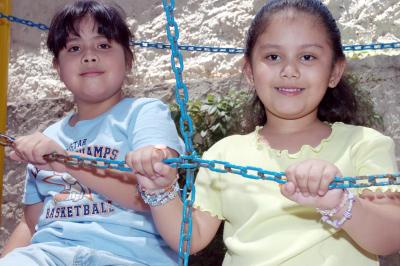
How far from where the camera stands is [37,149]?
1393mm

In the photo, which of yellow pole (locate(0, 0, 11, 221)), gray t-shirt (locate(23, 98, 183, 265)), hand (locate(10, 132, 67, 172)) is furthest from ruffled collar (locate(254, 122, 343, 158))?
yellow pole (locate(0, 0, 11, 221))

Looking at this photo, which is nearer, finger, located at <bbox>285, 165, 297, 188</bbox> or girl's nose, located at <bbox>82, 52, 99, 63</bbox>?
finger, located at <bbox>285, 165, 297, 188</bbox>

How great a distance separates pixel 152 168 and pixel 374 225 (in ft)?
1.42

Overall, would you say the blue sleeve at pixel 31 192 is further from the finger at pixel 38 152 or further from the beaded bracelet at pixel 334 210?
the beaded bracelet at pixel 334 210

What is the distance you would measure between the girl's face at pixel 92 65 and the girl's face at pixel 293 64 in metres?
0.43

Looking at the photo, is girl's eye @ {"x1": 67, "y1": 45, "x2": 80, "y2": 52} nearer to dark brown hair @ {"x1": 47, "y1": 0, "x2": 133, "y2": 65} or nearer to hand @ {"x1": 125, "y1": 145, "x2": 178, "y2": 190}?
dark brown hair @ {"x1": 47, "y1": 0, "x2": 133, "y2": 65}

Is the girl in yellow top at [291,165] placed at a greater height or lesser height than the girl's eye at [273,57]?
lesser

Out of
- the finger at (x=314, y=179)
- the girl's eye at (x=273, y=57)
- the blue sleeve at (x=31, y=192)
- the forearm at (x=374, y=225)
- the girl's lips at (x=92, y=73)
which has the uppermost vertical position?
the girl's eye at (x=273, y=57)

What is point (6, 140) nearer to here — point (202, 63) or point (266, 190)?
point (266, 190)

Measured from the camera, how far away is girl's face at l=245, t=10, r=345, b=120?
1.38 meters

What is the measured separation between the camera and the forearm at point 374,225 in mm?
1195

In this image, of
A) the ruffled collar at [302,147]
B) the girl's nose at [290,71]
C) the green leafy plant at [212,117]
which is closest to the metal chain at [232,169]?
the ruffled collar at [302,147]

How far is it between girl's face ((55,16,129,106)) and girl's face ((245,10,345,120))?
1.41 ft

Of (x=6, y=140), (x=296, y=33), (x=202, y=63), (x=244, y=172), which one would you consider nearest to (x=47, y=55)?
(x=202, y=63)
